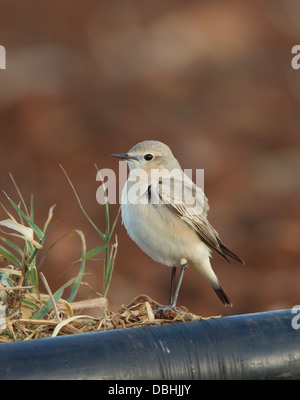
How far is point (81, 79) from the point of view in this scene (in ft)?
48.0

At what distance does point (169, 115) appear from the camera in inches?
597

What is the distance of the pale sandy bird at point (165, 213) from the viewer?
533 centimetres

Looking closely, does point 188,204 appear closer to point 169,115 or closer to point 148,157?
point 148,157

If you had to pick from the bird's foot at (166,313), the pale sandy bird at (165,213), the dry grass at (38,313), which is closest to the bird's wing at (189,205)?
the pale sandy bird at (165,213)

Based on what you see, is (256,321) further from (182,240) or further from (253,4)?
(253,4)

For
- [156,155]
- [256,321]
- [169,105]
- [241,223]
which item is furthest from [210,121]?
[256,321]

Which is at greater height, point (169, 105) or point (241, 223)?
point (169, 105)

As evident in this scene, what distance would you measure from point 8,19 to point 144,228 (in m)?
9.98

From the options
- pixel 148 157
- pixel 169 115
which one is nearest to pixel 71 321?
pixel 148 157

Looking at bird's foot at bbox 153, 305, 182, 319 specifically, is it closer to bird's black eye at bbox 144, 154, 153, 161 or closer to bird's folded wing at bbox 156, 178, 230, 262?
bird's folded wing at bbox 156, 178, 230, 262

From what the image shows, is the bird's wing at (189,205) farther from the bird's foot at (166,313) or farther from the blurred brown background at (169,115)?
the blurred brown background at (169,115)

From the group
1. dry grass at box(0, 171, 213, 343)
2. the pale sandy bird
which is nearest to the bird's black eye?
the pale sandy bird

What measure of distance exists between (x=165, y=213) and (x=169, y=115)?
9.90 metres

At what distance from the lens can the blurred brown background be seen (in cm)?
1444
